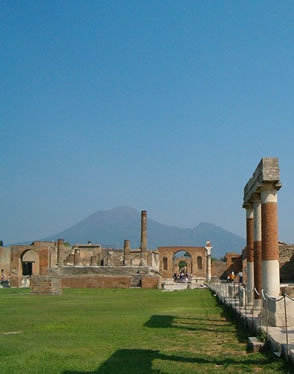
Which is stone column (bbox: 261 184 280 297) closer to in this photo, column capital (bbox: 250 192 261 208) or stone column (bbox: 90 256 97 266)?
column capital (bbox: 250 192 261 208)

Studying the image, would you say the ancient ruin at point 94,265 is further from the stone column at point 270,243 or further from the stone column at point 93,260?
the stone column at point 270,243

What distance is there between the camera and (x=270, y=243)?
48.1 ft

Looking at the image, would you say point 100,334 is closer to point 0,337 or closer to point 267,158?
point 0,337

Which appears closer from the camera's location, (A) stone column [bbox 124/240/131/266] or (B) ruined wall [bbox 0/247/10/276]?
(A) stone column [bbox 124/240/131/266]

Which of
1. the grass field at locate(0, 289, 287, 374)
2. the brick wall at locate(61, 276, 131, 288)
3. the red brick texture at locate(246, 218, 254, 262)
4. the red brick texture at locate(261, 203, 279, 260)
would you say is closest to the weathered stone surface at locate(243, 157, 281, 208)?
the red brick texture at locate(261, 203, 279, 260)

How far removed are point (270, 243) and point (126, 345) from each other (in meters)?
5.51

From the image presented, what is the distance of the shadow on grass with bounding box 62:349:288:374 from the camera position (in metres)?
8.23

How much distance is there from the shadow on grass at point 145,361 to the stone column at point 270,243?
542 cm

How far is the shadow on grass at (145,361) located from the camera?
8.23m

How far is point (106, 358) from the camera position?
30.5 feet

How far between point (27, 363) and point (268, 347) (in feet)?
13.9

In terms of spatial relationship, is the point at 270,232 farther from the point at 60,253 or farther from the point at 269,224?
the point at 60,253

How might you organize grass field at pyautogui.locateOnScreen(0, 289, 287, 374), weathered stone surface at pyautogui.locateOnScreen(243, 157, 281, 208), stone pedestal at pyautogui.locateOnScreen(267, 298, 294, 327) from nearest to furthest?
grass field at pyautogui.locateOnScreen(0, 289, 287, 374)
stone pedestal at pyautogui.locateOnScreen(267, 298, 294, 327)
weathered stone surface at pyautogui.locateOnScreen(243, 157, 281, 208)

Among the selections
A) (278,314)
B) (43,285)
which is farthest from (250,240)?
(43,285)
